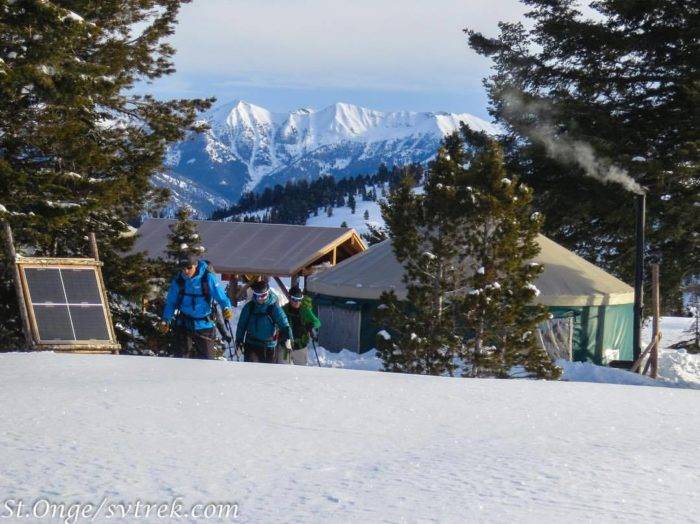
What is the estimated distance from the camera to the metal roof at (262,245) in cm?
3262

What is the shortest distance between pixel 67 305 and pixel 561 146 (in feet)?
42.2

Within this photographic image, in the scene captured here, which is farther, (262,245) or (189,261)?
(262,245)

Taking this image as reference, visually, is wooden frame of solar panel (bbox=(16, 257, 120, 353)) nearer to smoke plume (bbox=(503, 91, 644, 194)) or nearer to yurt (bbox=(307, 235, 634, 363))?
yurt (bbox=(307, 235, 634, 363))

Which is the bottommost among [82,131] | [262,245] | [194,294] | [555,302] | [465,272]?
[555,302]

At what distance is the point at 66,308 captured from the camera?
881cm

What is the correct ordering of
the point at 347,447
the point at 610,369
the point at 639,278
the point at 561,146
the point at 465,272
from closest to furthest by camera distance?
the point at 347,447
the point at 465,272
the point at 610,369
the point at 639,278
the point at 561,146

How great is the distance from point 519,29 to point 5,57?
13297 millimetres

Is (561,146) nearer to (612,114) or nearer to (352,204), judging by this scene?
(612,114)

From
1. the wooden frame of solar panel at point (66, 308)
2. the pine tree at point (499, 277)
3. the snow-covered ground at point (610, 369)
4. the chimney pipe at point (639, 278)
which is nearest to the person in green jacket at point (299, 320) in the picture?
the wooden frame of solar panel at point (66, 308)

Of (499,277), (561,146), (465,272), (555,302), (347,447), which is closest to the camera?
(347,447)

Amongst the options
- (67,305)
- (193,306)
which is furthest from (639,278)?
(67,305)

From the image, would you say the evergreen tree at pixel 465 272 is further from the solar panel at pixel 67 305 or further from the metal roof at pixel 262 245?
the metal roof at pixel 262 245

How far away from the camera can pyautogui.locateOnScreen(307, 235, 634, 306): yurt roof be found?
18.3 metres

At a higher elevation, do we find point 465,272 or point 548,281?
point 465,272
